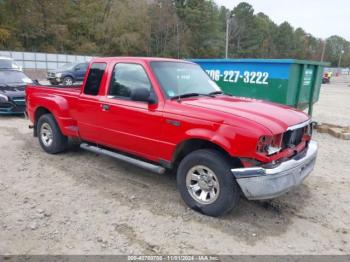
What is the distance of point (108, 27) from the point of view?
182ft

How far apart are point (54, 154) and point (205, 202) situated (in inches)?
139

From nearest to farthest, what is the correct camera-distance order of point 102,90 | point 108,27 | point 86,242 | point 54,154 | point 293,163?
point 86,242 < point 293,163 < point 102,90 < point 54,154 < point 108,27

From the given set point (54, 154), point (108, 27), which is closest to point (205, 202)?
point (54, 154)

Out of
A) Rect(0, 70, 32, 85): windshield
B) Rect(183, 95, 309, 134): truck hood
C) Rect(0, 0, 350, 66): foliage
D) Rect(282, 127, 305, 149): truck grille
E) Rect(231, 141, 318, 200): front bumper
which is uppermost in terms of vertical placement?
Rect(0, 0, 350, 66): foliage

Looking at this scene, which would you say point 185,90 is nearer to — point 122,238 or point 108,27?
point 122,238

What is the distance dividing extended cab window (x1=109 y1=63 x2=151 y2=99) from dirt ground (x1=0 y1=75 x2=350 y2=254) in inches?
53.2

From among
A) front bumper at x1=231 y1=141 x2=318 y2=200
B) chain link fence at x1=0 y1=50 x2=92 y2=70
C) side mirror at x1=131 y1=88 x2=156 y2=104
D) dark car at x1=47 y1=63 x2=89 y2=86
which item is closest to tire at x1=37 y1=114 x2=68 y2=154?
side mirror at x1=131 y1=88 x2=156 y2=104

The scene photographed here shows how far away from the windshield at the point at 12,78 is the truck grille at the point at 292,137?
31.7 ft

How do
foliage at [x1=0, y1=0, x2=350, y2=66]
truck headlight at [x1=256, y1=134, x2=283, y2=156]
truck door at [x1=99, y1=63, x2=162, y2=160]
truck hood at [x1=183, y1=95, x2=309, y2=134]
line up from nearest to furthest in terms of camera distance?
truck headlight at [x1=256, y1=134, x2=283, y2=156] → truck hood at [x1=183, y1=95, x2=309, y2=134] → truck door at [x1=99, y1=63, x2=162, y2=160] → foliage at [x1=0, y1=0, x2=350, y2=66]

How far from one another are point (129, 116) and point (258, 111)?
5.74ft

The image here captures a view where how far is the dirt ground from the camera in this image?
3.34 metres

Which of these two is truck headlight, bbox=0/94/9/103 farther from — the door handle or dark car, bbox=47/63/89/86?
dark car, bbox=47/63/89/86

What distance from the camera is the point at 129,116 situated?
4520 millimetres

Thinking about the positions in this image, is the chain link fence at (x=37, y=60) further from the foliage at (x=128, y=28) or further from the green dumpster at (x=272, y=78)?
the green dumpster at (x=272, y=78)
